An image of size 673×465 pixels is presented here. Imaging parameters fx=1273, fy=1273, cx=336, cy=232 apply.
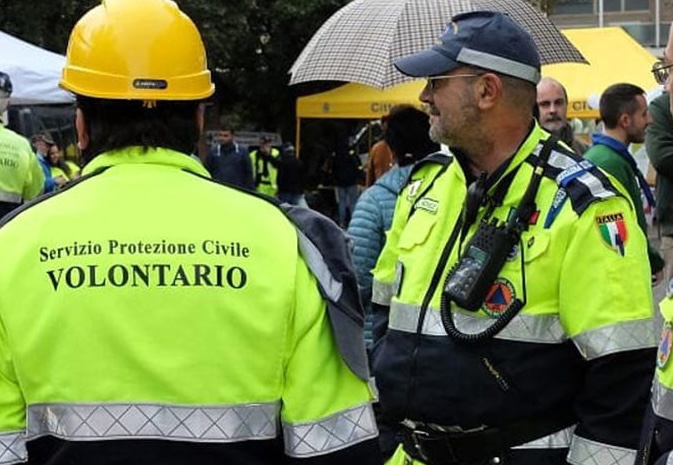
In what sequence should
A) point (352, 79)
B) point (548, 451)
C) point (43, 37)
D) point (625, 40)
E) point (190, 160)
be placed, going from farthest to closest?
point (43, 37)
point (625, 40)
point (352, 79)
point (548, 451)
point (190, 160)

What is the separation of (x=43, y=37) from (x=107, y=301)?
2480cm

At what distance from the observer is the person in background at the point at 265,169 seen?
20281mm

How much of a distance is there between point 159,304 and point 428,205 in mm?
1338

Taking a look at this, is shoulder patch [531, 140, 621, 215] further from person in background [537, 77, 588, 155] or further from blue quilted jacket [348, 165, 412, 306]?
person in background [537, 77, 588, 155]

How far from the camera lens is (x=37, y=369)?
2.24m

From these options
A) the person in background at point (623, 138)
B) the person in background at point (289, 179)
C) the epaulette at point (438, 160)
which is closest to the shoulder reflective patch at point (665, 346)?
the epaulette at point (438, 160)

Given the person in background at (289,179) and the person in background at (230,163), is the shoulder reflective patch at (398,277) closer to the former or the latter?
the person in background at (230,163)

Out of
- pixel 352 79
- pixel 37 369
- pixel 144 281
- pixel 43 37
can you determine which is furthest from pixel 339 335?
pixel 43 37

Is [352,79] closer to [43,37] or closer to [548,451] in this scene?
[548,451]

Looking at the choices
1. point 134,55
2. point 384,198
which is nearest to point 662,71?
point 134,55

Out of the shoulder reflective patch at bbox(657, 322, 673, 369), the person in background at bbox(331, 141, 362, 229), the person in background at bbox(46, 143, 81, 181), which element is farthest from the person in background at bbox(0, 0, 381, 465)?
the person in background at bbox(331, 141, 362, 229)

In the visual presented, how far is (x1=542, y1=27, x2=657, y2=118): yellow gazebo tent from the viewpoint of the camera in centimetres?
1603

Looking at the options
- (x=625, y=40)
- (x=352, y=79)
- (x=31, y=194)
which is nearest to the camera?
(x=352, y=79)

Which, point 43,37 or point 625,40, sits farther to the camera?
point 43,37
